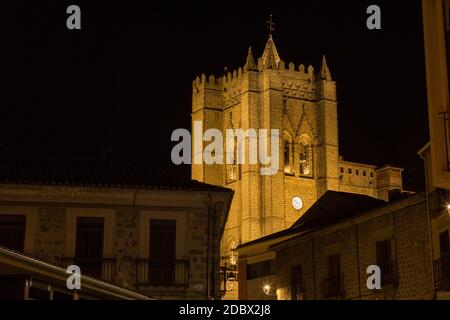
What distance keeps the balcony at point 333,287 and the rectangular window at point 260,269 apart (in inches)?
246

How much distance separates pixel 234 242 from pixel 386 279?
44174 millimetres

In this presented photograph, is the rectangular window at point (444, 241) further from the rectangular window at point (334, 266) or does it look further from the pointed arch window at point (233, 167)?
the pointed arch window at point (233, 167)

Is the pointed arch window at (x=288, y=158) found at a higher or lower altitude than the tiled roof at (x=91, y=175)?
higher

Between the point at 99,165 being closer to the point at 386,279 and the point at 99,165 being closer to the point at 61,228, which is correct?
the point at 61,228

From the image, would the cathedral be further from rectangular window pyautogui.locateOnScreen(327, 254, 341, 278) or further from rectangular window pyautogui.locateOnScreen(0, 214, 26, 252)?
rectangular window pyautogui.locateOnScreen(0, 214, 26, 252)

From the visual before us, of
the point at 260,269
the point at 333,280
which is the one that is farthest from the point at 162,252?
the point at 260,269

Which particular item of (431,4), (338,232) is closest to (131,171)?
(338,232)

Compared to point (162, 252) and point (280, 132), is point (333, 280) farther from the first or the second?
point (280, 132)

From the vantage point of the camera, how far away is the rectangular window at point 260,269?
1454 inches

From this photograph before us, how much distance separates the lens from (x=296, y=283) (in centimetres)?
3303

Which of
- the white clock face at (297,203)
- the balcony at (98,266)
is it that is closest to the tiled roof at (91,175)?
the balcony at (98,266)

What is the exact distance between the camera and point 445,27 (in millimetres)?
17250

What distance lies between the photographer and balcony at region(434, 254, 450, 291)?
20.5m
